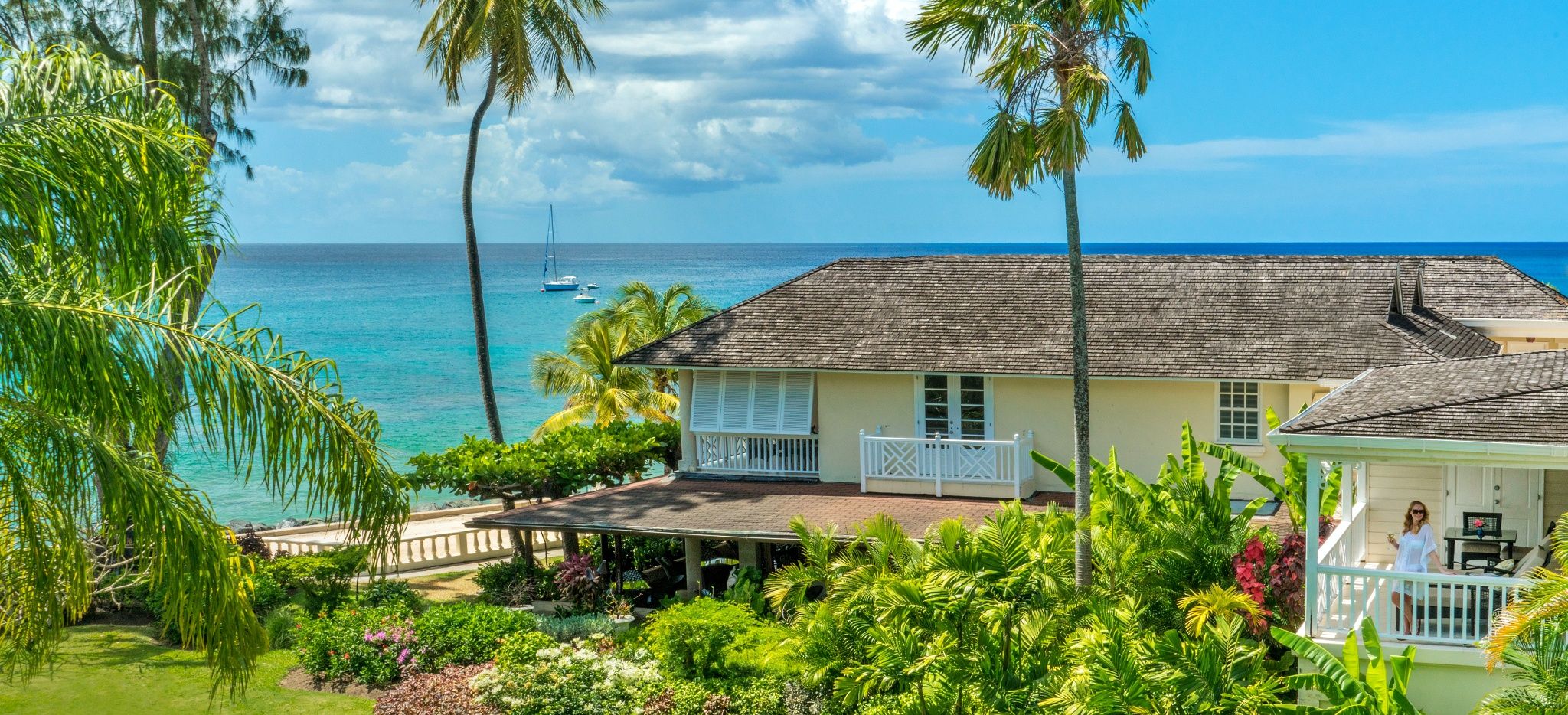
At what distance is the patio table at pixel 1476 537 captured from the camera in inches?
671

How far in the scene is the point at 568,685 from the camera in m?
17.9

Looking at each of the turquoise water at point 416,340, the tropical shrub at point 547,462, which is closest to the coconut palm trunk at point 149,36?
the turquoise water at point 416,340

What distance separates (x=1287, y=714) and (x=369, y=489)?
343 inches

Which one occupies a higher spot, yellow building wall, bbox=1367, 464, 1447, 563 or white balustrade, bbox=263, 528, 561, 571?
yellow building wall, bbox=1367, 464, 1447, 563

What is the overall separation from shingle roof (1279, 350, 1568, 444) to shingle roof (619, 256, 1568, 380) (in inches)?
180

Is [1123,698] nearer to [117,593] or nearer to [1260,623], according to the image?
[1260,623]

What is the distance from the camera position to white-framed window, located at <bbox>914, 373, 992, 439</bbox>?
23.9m

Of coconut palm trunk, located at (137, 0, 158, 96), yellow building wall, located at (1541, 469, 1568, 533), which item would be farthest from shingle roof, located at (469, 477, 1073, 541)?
coconut palm trunk, located at (137, 0, 158, 96)

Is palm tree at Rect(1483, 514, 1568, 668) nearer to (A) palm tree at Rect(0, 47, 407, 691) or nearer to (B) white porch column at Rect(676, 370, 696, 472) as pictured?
(A) palm tree at Rect(0, 47, 407, 691)

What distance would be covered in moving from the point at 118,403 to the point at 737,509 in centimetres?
1501

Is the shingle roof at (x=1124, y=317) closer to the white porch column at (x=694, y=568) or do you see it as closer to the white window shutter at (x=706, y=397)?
the white window shutter at (x=706, y=397)

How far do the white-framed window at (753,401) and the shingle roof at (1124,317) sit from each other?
1.77 ft

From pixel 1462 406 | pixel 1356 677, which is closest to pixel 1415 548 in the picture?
pixel 1462 406

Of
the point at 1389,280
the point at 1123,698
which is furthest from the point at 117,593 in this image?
the point at 1389,280
